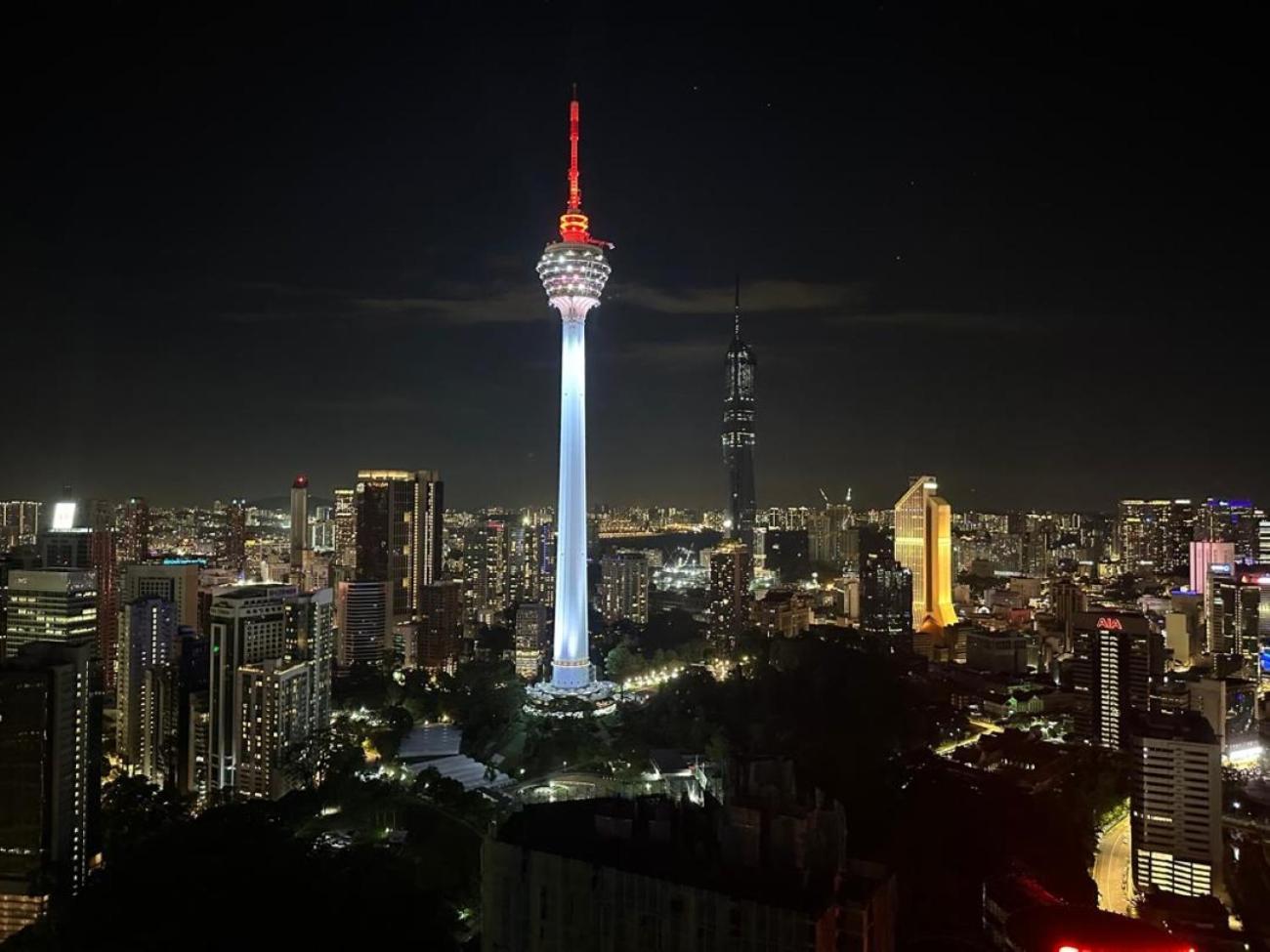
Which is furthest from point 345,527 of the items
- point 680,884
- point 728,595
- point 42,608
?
point 680,884

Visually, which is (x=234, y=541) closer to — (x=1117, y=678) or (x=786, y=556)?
(x=786, y=556)

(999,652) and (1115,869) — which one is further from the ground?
(999,652)

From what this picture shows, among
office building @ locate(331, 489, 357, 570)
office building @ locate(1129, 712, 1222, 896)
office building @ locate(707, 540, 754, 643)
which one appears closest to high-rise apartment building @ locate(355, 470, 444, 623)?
office building @ locate(331, 489, 357, 570)

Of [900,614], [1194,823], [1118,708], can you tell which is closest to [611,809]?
[1194,823]

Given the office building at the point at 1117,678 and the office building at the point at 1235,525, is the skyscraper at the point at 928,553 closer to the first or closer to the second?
the office building at the point at 1235,525

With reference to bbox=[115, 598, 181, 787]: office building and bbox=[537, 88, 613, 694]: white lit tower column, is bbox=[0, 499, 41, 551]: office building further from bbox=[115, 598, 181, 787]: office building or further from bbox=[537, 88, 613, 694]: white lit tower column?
bbox=[537, 88, 613, 694]: white lit tower column

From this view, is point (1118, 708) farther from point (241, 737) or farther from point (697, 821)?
point (241, 737)

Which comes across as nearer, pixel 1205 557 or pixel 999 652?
pixel 999 652
